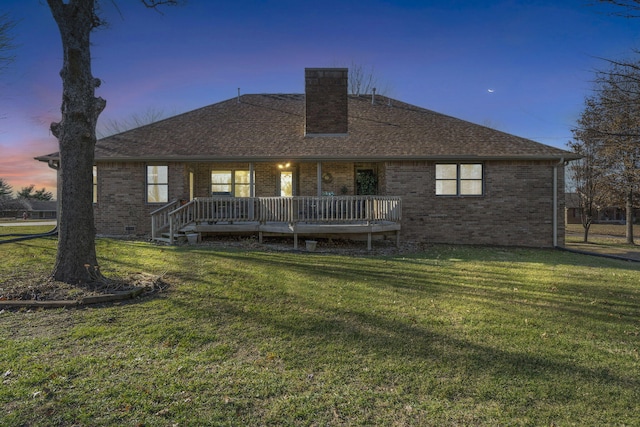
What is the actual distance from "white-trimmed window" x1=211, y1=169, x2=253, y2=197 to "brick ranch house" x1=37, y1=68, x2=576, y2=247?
0.04m

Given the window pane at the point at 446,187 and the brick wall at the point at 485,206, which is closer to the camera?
the brick wall at the point at 485,206

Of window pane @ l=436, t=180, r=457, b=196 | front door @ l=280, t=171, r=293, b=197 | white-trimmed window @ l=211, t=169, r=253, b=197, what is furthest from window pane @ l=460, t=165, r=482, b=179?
white-trimmed window @ l=211, t=169, r=253, b=197

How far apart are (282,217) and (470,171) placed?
7551 mm

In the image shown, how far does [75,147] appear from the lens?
5707mm

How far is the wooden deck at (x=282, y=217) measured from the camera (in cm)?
1059

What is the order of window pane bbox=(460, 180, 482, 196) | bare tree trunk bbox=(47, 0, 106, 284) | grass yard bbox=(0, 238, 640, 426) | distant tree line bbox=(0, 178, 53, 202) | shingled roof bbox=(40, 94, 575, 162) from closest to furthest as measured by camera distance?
grass yard bbox=(0, 238, 640, 426) → bare tree trunk bbox=(47, 0, 106, 284) → shingled roof bbox=(40, 94, 575, 162) → window pane bbox=(460, 180, 482, 196) → distant tree line bbox=(0, 178, 53, 202)

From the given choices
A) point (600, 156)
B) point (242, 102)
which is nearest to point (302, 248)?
point (242, 102)

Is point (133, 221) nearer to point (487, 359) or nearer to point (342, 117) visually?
point (342, 117)

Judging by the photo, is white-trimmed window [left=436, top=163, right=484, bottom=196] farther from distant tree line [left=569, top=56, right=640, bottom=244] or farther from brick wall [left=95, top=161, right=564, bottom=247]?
distant tree line [left=569, top=56, right=640, bottom=244]

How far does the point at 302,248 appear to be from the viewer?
10641 millimetres

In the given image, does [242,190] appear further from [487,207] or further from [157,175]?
[487,207]

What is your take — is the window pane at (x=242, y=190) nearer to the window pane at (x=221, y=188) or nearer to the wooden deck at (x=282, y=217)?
the window pane at (x=221, y=188)

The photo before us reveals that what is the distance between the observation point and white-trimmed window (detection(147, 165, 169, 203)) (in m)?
13.0

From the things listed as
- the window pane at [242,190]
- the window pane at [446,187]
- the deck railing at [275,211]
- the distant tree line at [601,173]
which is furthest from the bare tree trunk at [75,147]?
the distant tree line at [601,173]
